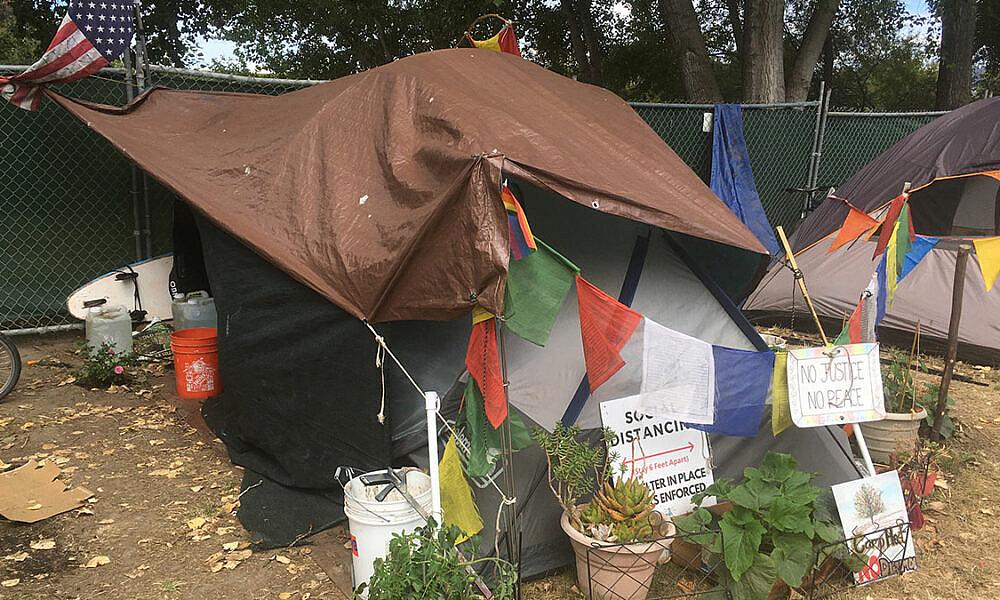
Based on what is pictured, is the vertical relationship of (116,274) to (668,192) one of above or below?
below

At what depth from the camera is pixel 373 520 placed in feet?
9.74

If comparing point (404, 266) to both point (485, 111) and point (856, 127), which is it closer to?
point (485, 111)

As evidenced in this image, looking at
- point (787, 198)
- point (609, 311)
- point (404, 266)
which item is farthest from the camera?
point (787, 198)

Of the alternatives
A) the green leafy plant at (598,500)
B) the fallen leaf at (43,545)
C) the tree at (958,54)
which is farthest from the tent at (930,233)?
the tree at (958,54)

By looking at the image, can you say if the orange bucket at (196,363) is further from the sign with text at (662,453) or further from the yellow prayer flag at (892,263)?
the yellow prayer flag at (892,263)

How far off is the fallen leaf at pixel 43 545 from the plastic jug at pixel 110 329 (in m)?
2.36

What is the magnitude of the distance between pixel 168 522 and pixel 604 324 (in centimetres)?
234

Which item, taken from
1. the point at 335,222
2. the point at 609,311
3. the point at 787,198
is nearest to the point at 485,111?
the point at 335,222

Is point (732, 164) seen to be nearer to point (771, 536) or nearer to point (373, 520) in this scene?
point (771, 536)

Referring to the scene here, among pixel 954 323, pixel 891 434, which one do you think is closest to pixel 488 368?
pixel 891 434

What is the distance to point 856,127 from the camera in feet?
29.7

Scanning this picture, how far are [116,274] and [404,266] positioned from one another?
3.67 m

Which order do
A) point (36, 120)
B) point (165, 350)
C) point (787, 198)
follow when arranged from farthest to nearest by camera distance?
point (787, 198) → point (165, 350) → point (36, 120)

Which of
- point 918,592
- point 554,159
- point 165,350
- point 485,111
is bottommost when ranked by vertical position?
point 918,592
